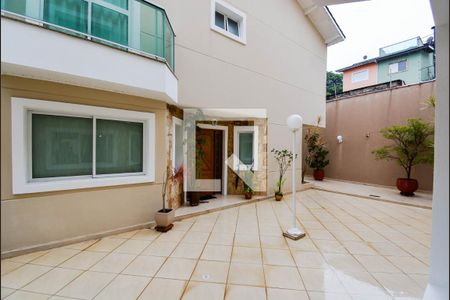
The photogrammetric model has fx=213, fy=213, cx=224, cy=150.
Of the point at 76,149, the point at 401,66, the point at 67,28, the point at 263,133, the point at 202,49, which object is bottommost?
the point at 76,149

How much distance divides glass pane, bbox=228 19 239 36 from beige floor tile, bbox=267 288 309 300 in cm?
670

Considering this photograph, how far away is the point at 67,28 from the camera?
10.8ft

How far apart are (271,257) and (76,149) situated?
3.92m

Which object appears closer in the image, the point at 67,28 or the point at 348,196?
the point at 67,28

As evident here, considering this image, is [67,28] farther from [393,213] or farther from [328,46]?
[328,46]

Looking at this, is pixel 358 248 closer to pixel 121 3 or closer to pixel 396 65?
pixel 121 3

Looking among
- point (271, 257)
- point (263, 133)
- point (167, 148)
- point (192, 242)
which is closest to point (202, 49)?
point (167, 148)

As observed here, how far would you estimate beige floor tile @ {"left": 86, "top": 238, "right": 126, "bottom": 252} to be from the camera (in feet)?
11.8

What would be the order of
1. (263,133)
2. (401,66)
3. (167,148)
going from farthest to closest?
(401,66) < (263,133) < (167,148)

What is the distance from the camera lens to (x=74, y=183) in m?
3.79

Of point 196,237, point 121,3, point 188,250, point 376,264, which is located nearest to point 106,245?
point 188,250

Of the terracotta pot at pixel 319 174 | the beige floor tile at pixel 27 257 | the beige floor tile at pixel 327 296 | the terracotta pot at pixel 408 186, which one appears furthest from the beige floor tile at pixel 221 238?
the terracotta pot at pixel 319 174

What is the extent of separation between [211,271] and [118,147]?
3.00 metres

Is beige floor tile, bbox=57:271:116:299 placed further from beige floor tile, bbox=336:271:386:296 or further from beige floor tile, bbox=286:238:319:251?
beige floor tile, bbox=336:271:386:296
